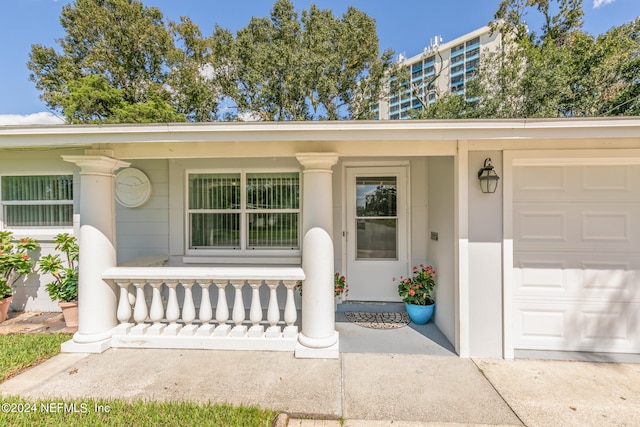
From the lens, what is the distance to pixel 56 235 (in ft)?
14.4

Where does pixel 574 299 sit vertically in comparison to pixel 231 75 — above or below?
below

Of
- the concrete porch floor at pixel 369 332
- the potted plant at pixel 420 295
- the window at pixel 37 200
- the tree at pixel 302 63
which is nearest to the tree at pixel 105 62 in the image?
the tree at pixel 302 63

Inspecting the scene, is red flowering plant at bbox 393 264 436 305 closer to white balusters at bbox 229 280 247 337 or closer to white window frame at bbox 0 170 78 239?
white balusters at bbox 229 280 247 337

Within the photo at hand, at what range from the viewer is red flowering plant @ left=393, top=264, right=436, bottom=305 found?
151 inches

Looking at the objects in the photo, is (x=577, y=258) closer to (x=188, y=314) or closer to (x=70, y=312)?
(x=188, y=314)

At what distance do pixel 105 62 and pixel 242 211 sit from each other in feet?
34.8

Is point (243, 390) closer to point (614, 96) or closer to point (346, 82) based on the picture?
point (346, 82)

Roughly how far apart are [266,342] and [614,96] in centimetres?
1180

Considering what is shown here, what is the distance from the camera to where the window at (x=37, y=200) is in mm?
4465

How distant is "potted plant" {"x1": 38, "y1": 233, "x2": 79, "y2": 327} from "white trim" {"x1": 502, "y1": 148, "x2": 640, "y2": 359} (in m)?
5.16

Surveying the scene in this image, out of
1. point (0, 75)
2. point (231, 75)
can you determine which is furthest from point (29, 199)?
point (231, 75)

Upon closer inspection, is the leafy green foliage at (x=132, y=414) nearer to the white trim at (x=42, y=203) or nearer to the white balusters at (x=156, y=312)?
the white balusters at (x=156, y=312)

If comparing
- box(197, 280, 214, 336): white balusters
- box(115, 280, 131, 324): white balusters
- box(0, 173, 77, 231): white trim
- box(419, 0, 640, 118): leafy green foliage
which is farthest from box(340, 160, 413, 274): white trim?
box(419, 0, 640, 118): leafy green foliage

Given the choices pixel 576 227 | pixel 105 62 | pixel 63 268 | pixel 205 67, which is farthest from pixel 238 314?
pixel 105 62
